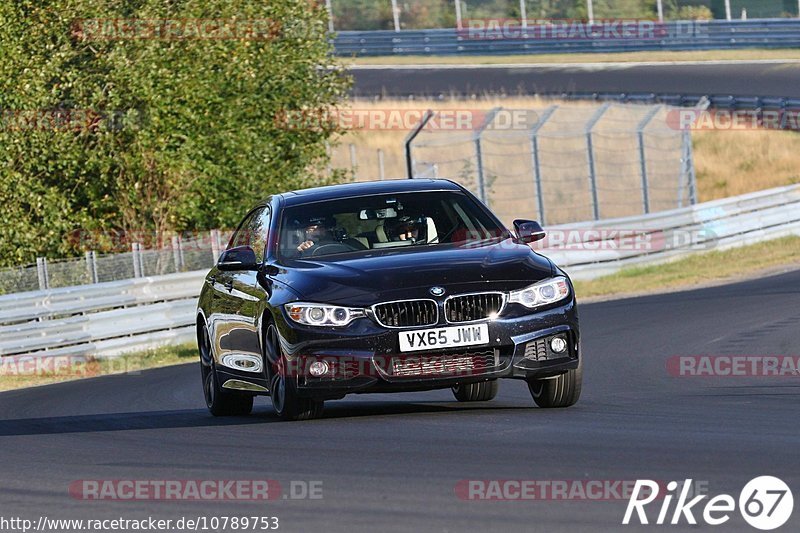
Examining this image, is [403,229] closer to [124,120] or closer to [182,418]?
[182,418]

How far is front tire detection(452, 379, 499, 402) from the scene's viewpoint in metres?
11.2

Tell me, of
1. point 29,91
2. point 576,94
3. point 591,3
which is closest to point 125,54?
point 29,91

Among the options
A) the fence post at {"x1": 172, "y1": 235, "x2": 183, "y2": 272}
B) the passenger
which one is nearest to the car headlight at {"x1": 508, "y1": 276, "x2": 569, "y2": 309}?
the passenger

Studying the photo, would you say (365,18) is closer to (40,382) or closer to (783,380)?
(40,382)

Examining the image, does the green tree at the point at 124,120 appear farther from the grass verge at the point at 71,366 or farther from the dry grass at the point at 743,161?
the dry grass at the point at 743,161

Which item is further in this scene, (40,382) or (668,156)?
(668,156)

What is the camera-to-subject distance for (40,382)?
1883cm

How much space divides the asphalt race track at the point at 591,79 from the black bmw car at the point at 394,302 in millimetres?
31893

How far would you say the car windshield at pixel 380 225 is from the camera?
10203mm

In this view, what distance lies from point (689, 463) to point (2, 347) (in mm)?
14140
